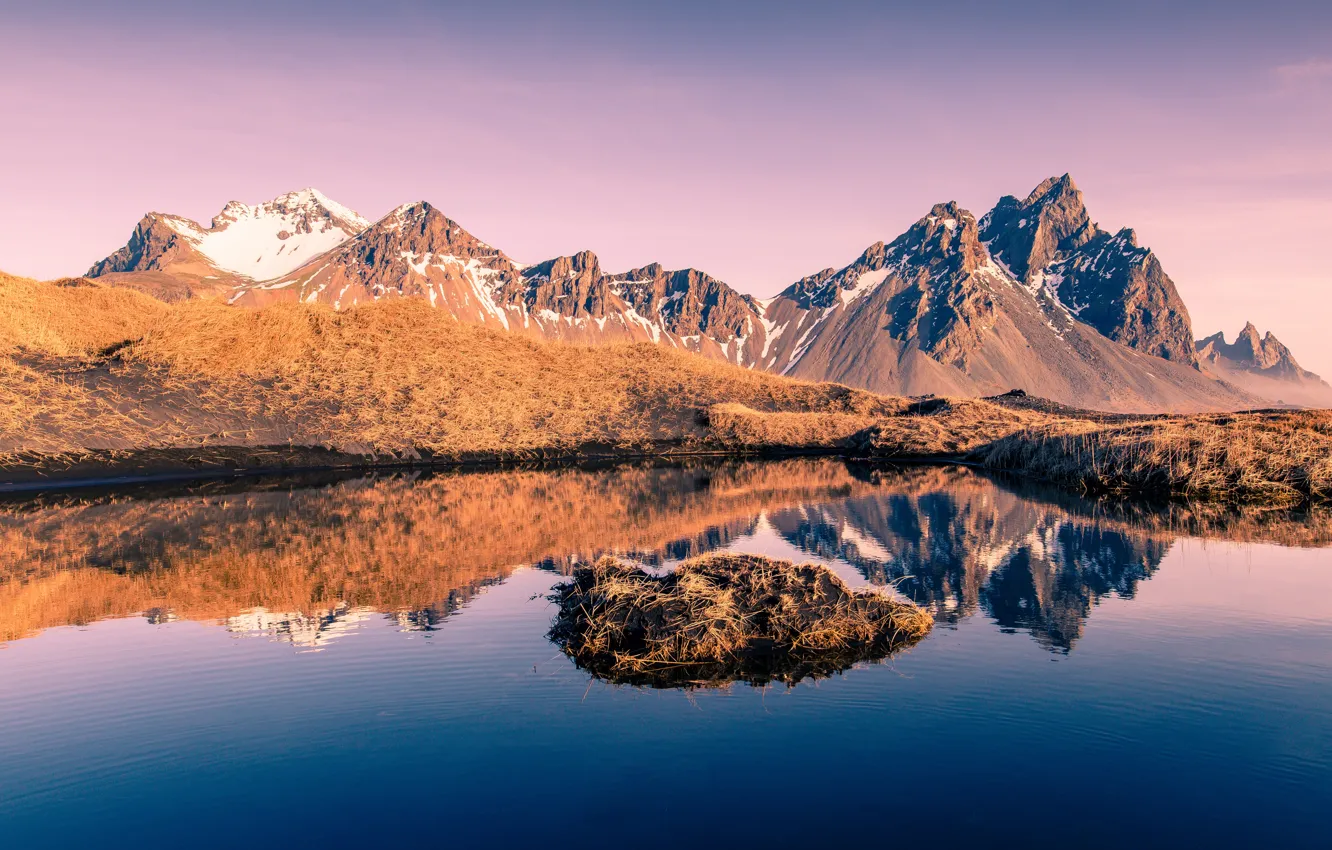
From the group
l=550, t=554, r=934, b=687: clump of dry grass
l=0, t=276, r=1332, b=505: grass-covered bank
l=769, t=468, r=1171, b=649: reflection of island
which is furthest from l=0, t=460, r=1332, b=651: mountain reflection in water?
l=0, t=276, r=1332, b=505: grass-covered bank

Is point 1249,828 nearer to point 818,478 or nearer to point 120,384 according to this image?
point 818,478

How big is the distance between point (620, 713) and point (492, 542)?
45.8 feet

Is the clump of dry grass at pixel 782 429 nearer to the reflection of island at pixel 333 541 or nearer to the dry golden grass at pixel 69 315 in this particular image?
the reflection of island at pixel 333 541

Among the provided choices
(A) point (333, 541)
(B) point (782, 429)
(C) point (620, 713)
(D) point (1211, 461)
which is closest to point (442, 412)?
(B) point (782, 429)

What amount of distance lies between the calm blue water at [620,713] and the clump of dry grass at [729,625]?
572 millimetres

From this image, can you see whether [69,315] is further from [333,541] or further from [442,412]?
[333,541]

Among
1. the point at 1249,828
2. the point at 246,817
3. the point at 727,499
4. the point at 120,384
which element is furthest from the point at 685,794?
the point at 120,384

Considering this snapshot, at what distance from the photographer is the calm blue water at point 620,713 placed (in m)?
8.47

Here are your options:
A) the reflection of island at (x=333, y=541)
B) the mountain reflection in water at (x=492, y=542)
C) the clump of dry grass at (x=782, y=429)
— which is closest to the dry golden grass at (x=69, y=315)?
the mountain reflection in water at (x=492, y=542)

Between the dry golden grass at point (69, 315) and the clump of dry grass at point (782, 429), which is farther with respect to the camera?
the clump of dry grass at point (782, 429)

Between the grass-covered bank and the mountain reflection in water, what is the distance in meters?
6.88

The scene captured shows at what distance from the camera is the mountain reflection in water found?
56.7 ft

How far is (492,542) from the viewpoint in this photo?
2448 cm

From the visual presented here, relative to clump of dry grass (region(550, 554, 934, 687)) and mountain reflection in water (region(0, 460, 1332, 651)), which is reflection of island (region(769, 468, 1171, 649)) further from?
clump of dry grass (region(550, 554, 934, 687))
